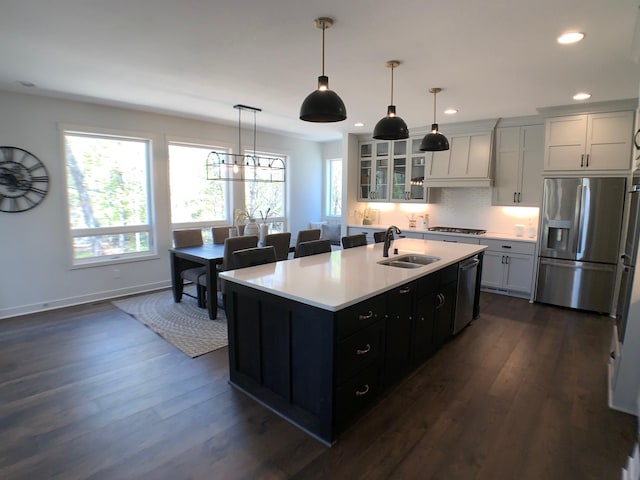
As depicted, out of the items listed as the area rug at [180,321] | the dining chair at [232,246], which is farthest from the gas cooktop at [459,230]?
the area rug at [180,321]

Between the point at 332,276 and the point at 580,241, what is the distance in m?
3.71

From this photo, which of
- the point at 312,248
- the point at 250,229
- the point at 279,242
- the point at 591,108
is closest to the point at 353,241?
the point at 312,248

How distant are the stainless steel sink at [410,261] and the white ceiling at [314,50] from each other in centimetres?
174

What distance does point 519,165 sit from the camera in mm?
5148

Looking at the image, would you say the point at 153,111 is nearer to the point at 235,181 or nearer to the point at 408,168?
the point at 235,181

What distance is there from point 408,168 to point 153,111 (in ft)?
13.8

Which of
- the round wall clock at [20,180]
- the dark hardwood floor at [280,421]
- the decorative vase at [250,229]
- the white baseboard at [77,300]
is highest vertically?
the round wall clock at [20,180]

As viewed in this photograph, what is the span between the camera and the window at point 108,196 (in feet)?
15.1

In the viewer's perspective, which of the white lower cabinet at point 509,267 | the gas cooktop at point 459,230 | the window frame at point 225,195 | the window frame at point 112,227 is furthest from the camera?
the gas cooktop at point 459,230

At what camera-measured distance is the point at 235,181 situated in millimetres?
6250

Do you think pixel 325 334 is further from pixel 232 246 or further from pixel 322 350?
pixel 232 246

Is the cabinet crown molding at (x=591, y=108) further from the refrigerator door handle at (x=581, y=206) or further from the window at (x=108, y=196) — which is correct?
the window at (x=108, y=196)

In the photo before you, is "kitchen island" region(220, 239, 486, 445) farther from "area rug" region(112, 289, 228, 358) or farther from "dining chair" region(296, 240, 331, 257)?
"area rug" region(112, 289, 228, 358)

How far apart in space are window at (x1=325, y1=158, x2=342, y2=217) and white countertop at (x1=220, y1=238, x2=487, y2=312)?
4.34m
